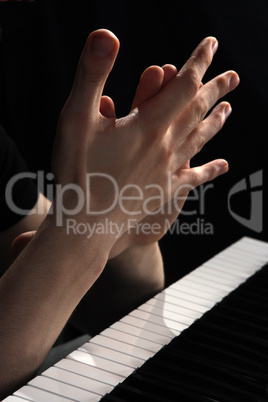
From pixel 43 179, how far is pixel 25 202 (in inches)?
29.3

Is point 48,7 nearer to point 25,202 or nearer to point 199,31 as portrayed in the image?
point 199,31

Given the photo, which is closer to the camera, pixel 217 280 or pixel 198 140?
pixel 198 140

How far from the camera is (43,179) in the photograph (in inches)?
80.8

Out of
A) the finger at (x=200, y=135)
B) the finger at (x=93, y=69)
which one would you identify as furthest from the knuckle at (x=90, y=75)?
the finger at (x=200, y=135)

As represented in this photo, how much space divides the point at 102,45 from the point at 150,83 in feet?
0.49

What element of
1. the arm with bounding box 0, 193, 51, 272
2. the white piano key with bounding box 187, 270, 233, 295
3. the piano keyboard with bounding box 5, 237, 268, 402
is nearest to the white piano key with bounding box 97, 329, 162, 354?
the piano keyboard with bounding box 5, 237, 268, 402

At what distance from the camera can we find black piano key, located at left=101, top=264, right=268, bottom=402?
643 mm

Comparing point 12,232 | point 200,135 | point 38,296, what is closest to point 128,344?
point 38,296

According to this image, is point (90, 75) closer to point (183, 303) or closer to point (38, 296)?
point (38, 296)

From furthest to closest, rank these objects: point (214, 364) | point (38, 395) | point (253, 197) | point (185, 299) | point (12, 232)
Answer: point (253, 197) → point (12, 232) → point (185, 299) → point (214, 364) → point (38, 395)

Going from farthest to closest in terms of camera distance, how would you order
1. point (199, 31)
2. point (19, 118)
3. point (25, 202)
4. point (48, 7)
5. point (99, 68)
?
1. point (19, 118)
2. point (48, 7)
3. point (199, 31)
4. point (25, 202)
5. point (99, 68)

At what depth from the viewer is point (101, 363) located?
0.69 metres

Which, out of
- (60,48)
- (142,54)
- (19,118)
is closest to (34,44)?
(60,48)

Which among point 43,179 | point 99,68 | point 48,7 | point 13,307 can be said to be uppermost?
point 48,7
